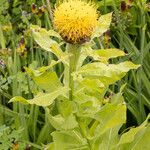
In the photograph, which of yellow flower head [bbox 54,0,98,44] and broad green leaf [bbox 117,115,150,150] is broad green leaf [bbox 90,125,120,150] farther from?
yellow flower head [bbox 54,0,98,44]

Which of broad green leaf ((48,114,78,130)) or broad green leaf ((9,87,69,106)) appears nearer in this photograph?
broad green leaf ((9,87,69,106))

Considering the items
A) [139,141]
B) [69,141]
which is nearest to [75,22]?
[69,141]

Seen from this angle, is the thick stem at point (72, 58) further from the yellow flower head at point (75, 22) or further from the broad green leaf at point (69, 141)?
the broad green leaf at point (69, 141)

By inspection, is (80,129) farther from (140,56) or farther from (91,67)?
(140,56)

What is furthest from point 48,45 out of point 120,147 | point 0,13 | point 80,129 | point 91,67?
point 0,13

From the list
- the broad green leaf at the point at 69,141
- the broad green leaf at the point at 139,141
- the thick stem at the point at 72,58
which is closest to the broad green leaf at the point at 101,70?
the thick stem at the point at 72,58

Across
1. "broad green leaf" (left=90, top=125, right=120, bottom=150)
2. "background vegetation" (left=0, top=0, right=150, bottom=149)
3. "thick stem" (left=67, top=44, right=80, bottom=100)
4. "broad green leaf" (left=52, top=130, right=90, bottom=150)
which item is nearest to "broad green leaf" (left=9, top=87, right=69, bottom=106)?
"thick stem" (left=67, top=44, right=80, bottom=100)

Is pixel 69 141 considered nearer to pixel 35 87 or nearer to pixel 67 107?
pixel 67 107
